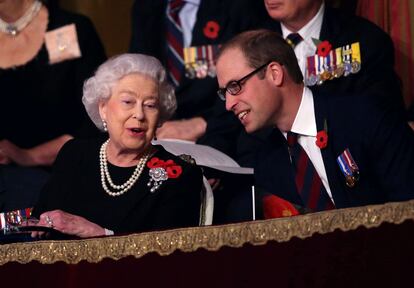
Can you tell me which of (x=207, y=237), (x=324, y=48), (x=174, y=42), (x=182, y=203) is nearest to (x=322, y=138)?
(x=182, y=203)

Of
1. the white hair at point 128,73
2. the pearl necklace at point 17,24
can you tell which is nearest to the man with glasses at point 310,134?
the white hair at point 128,73

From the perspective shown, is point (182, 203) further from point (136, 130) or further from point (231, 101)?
point (231, 101)

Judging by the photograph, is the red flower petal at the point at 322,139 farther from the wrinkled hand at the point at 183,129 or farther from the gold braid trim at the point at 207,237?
the wrinkled hand at the point at 183,129

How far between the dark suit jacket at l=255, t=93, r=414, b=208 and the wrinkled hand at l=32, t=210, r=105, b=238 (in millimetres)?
675

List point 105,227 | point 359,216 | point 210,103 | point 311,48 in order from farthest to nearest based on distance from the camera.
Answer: point 210,103, point 311,48, point 105,227, point 359,216

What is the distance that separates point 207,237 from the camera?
2646 mm

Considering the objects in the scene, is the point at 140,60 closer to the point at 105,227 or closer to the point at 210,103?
the point at 105,227

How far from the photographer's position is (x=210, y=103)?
390 cm

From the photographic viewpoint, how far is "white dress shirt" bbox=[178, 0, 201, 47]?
3980 millimetres

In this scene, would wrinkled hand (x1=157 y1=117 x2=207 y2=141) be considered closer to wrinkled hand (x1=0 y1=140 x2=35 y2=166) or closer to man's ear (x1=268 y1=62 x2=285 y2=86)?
wrinkled hand (x1=0 y1=140 x2=35 y2=166)

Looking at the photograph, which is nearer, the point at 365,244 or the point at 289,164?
the point at 365,244

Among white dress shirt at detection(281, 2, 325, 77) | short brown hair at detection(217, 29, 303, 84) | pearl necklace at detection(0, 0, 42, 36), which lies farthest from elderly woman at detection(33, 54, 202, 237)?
pearl necklace at detection(0, 0, 42, 36)

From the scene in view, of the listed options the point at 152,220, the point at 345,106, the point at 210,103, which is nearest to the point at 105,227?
the point at 152,220

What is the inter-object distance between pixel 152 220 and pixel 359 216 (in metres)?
0.66
